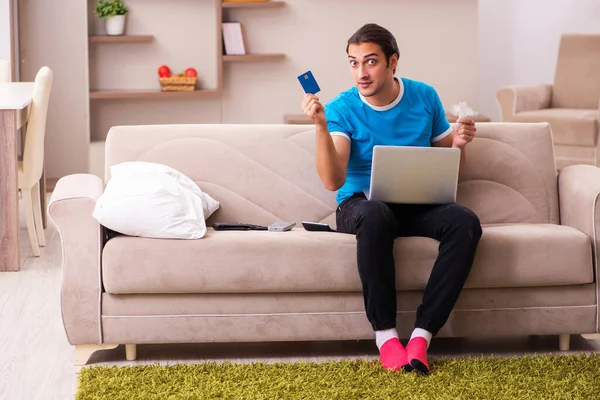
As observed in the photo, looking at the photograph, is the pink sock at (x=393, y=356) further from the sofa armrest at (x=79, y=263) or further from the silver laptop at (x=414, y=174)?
the sofa armrest at (x=79, y=263)

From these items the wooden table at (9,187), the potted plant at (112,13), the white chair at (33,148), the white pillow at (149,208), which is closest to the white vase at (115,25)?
the potted plant at (112,13)

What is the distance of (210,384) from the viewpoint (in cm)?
244

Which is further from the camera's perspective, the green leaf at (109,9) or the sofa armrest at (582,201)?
the green leaf at (109,9)

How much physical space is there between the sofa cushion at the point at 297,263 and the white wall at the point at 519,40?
4.74 m

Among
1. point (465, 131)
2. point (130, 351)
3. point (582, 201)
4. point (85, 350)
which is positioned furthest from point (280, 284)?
point (582, 201)

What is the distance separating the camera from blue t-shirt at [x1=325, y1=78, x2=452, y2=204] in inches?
112

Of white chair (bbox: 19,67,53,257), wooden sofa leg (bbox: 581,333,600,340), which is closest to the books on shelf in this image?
white chair (bbox: 19,67,53,257)

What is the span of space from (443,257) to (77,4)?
12.4ft

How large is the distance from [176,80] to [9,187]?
81.6 inches

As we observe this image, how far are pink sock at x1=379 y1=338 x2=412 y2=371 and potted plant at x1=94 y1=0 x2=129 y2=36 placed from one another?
3628 mm

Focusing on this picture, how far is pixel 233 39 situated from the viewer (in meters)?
5.69

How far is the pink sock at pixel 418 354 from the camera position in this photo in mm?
2504

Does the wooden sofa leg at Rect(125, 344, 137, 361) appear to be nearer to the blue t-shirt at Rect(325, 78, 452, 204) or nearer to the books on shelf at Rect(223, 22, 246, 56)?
the blue t-shirt at Rect(325, 78, 452, 204)

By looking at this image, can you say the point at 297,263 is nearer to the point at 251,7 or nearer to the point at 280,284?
the point at 280,284
